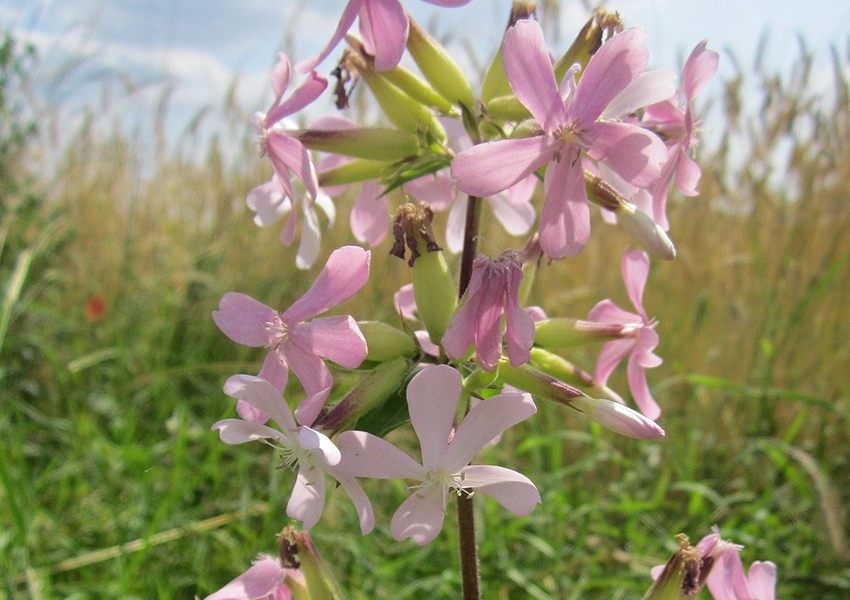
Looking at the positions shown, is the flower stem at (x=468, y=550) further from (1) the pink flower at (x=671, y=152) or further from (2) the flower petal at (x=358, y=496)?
(1) the pink flower at (x=671, y=152)

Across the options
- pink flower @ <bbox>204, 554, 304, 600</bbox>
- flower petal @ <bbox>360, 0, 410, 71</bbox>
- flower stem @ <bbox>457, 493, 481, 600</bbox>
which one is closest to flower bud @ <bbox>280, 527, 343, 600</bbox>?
pink flower @ <bbox>204, 554, 304, 600</bbox>

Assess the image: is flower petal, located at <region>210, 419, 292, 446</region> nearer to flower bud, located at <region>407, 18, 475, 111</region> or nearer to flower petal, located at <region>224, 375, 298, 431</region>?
flower petal, located at <region>224, 375, 298, 431</region>

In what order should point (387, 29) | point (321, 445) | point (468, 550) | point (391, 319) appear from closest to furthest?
point (321, 445)
point (387, 29)
point (468, 550)
point (391, 319)

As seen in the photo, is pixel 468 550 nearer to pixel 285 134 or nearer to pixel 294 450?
pixel 294 450

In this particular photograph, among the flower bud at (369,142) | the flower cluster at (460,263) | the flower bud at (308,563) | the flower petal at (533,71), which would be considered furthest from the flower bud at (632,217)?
the flower bud at (308,563)

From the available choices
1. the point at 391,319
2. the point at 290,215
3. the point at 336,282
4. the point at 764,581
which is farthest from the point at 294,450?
the point at 391,319

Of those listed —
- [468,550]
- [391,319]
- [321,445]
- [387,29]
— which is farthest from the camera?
[391,319]
